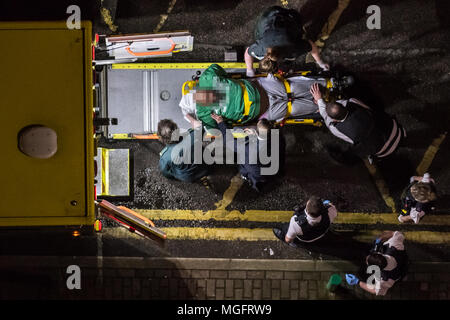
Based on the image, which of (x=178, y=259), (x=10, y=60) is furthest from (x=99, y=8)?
(x=178, y=259)

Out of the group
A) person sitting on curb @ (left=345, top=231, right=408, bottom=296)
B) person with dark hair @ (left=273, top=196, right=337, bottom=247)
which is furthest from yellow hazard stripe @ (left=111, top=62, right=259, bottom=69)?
person sitting on curb @ (left=345, top=231, right=408, bottom=296)

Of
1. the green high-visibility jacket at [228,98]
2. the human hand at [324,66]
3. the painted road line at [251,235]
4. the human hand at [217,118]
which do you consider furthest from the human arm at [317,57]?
the painted road line at [251,235]

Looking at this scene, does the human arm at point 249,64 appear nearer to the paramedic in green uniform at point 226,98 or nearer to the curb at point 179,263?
the paramedic in green uniform at point 226,98

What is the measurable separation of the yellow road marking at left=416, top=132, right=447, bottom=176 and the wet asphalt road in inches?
3.1

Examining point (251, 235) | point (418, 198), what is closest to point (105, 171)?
point (251, 235)

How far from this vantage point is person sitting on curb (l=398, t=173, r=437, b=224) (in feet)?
17.2

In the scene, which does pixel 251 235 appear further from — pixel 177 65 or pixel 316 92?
pixel 177 65

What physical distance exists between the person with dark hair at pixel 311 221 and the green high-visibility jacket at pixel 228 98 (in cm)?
148

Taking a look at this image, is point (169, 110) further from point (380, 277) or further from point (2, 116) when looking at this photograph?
point (380, 277)

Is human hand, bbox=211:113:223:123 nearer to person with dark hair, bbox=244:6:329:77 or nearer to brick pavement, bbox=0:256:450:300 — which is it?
person with dark hair, bbox=244:6:329:77

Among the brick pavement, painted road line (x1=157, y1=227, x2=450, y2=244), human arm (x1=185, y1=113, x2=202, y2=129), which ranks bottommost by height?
the brick pavement

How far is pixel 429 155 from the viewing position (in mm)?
6227

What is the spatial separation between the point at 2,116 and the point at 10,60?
0.56 metres
